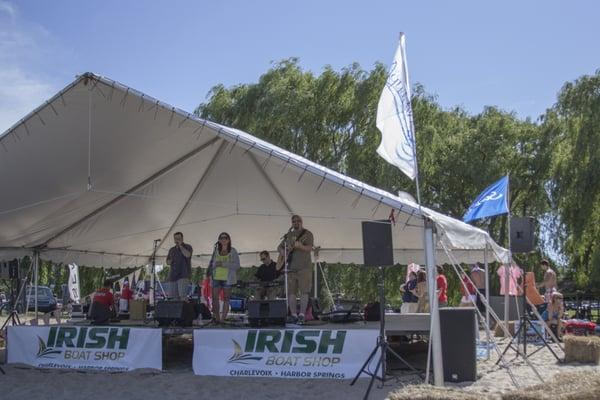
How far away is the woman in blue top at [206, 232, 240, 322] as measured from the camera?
9.50 m

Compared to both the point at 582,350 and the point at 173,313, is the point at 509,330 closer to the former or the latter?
the point at 582,350

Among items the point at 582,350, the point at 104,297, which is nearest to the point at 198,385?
the point at 104,297

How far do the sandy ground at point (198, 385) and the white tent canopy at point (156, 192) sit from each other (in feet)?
5.42

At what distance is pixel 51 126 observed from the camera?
7.98m

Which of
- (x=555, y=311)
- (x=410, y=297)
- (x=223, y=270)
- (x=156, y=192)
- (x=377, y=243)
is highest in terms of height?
(x=156, y=192)

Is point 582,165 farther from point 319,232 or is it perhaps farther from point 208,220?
point 208,220

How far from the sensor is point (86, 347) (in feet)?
27.5

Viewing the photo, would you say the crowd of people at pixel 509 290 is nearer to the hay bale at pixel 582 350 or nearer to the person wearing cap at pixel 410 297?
the person wearing cap at pixel 410 297

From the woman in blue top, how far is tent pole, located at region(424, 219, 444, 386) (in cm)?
365

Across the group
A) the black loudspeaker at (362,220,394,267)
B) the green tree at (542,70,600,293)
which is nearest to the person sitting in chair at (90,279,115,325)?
the black loudspeaker at (362,220,394,267)

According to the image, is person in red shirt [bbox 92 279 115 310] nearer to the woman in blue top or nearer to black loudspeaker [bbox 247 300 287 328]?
the woman in blue top

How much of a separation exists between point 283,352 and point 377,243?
6.07ft

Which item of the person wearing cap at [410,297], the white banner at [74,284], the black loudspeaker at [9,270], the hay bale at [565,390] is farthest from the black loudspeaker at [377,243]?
the white banner at [74,284]

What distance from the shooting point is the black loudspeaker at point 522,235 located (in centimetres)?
878
